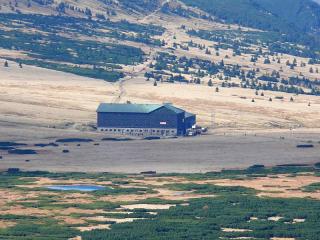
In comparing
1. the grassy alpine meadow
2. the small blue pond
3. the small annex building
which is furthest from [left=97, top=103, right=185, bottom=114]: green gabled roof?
the small blue pond

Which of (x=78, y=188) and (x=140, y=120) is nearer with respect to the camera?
(x=78, y=188)

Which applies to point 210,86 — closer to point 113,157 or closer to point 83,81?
point 83,81

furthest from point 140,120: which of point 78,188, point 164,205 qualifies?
point 164,205

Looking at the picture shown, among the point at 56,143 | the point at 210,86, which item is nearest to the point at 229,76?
the point at 210,86

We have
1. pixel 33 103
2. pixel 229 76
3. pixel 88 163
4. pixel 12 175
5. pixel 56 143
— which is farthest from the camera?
pixel 229 76

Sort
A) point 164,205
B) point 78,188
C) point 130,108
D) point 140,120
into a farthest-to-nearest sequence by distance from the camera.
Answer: point 130,108
point 140,120
point 78,188
point 164,205

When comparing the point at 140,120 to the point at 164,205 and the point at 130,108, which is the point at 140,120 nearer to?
the point at 130,108
